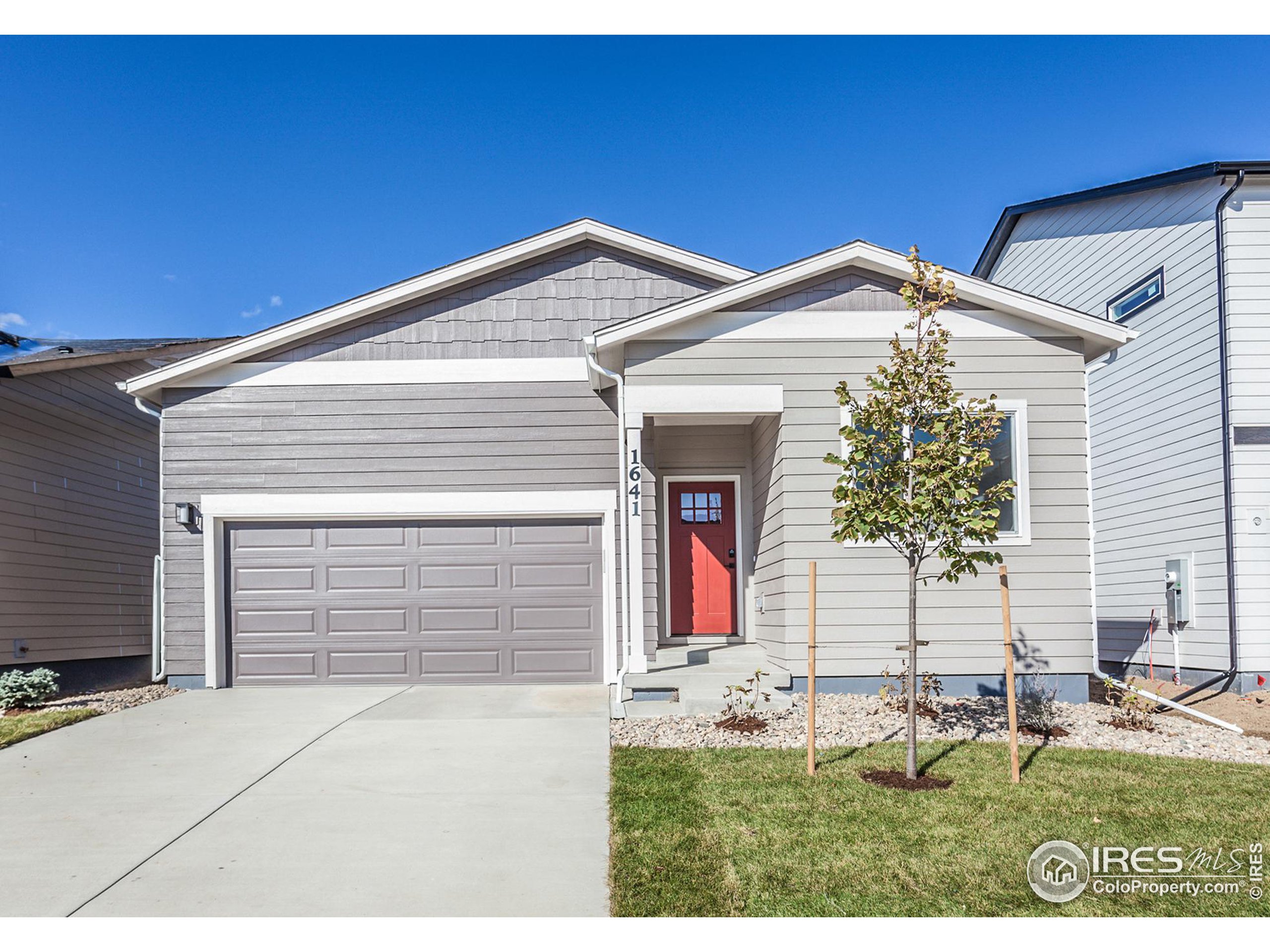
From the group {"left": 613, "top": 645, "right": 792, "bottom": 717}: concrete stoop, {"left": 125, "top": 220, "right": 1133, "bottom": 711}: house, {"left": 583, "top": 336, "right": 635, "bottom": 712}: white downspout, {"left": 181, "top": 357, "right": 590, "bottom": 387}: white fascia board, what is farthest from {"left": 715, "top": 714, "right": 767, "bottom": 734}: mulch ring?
{"left": 181, "top": 357, "right": 590, "bottom": 387}: white fascia board

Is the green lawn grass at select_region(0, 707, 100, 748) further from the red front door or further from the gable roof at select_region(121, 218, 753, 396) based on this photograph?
the red front door

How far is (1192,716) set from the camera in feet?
28.9

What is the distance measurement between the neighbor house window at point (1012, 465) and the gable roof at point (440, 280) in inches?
123

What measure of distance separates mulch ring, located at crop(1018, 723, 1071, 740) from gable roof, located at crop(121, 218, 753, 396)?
18.4 ft

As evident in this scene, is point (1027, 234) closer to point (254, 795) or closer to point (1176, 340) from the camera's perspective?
point (1176, 340)

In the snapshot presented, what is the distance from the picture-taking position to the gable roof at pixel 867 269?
9031 mm

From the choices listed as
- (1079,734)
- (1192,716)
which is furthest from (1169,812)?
(1192,716)

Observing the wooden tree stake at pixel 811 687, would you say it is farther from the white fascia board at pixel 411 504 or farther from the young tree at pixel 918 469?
the white fascia board at pixel 411 504

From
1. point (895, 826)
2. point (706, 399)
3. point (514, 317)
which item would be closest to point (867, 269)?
point (706, 399)

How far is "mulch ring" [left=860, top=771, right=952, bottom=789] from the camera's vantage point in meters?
6.00

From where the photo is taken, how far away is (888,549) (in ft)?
29.9

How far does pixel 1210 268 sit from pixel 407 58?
8640 millimetres

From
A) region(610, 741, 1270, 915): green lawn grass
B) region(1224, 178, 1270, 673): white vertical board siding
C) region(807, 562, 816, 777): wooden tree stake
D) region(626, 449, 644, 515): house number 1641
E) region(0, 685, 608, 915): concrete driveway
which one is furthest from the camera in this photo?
region(1224, 178, 1270, 673): white vertical board siding

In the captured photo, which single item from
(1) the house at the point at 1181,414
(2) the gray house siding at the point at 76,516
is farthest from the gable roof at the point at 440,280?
(1) the house at the point at 1181,414
